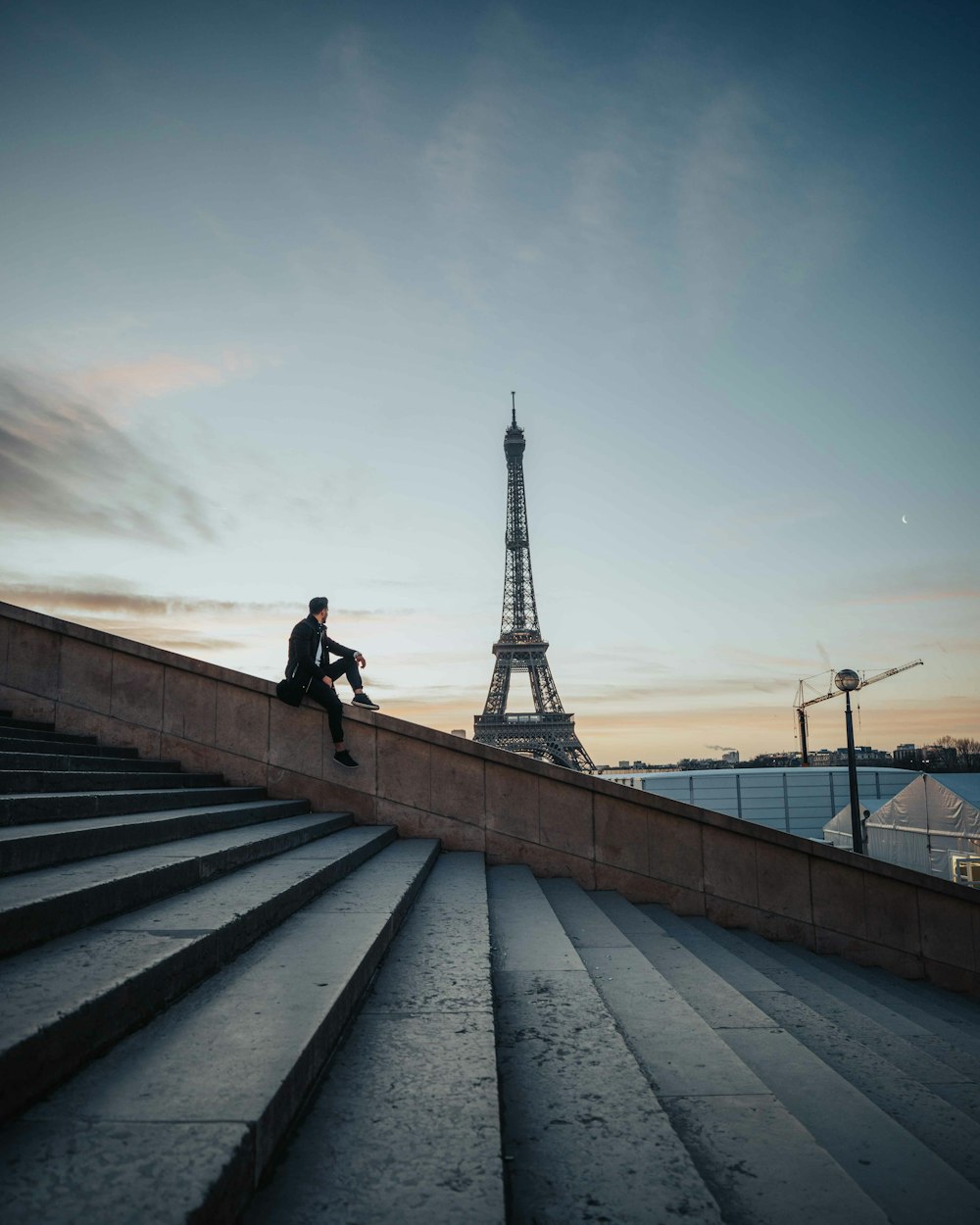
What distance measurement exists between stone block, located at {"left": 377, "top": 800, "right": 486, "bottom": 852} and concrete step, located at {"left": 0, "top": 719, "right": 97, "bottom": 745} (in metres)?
3.15

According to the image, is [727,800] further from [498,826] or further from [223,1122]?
[223,1122]

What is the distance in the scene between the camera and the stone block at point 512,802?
8195mm

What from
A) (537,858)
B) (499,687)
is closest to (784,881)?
(537,858)

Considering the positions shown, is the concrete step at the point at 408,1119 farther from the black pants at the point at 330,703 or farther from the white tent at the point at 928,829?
the white tent at the point at 928,829

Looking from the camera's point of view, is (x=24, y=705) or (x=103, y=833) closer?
(x=103, y=833)

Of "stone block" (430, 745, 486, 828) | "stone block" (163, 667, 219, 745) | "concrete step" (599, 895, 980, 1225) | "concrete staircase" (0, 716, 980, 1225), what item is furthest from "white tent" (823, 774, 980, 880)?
"concrete staircase" (0, 716, 980, 1225)

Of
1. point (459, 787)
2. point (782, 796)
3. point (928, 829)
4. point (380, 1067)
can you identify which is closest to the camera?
point (380, 1067)

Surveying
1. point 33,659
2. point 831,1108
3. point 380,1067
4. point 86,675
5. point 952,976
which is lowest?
point 952,976

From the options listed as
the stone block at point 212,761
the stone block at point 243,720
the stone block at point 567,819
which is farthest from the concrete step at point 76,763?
the stone block at point 567,819

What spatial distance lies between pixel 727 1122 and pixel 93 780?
16.6ft

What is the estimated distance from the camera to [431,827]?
8.27 meters

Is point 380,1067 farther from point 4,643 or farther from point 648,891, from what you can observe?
point 4,643

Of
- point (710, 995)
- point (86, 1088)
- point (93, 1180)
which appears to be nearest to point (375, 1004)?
point (86, 1088)

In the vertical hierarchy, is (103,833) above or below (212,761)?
below
